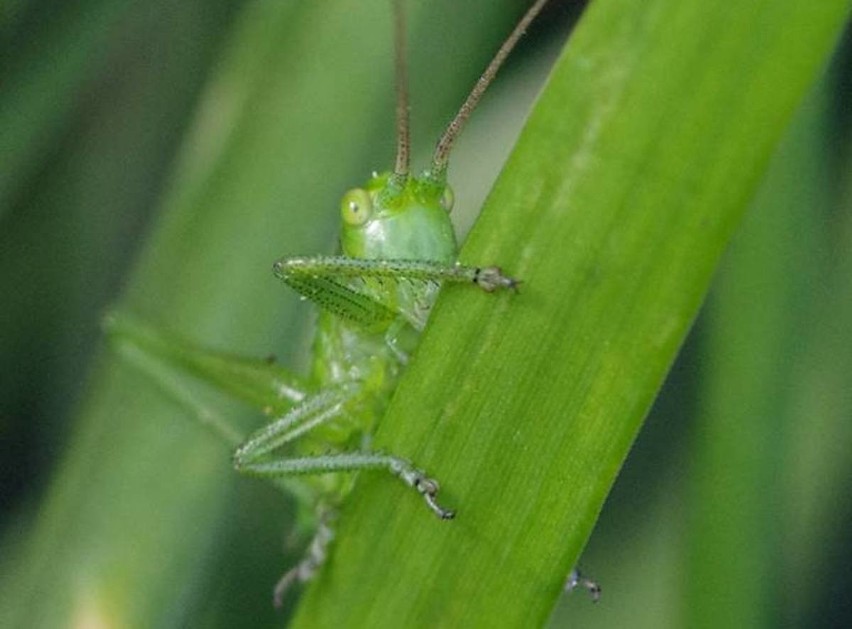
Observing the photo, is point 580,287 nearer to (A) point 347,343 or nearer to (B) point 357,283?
(B) point 357,283

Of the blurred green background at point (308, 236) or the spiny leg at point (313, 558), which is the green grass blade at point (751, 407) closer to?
the blurred green background at point (308, 236)

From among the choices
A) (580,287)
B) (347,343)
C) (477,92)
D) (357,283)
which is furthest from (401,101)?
(347,343)

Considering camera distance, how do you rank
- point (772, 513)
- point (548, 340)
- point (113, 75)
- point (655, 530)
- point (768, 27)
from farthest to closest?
point (113, 75)
point (655, 530)
point (772, 513)
point (548, 340)
point (768, 27)

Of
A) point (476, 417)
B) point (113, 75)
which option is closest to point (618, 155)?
point (476, 417)

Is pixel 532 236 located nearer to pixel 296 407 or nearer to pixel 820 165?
pixel 820 165

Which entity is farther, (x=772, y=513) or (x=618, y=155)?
(x=772, y=513)

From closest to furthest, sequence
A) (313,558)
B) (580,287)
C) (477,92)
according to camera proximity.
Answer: (580,287), (477,92), (313,558)

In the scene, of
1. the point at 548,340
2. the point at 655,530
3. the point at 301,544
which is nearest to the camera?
the point at 548,340

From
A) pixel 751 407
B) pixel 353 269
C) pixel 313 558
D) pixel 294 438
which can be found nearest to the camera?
pixel 751 407
